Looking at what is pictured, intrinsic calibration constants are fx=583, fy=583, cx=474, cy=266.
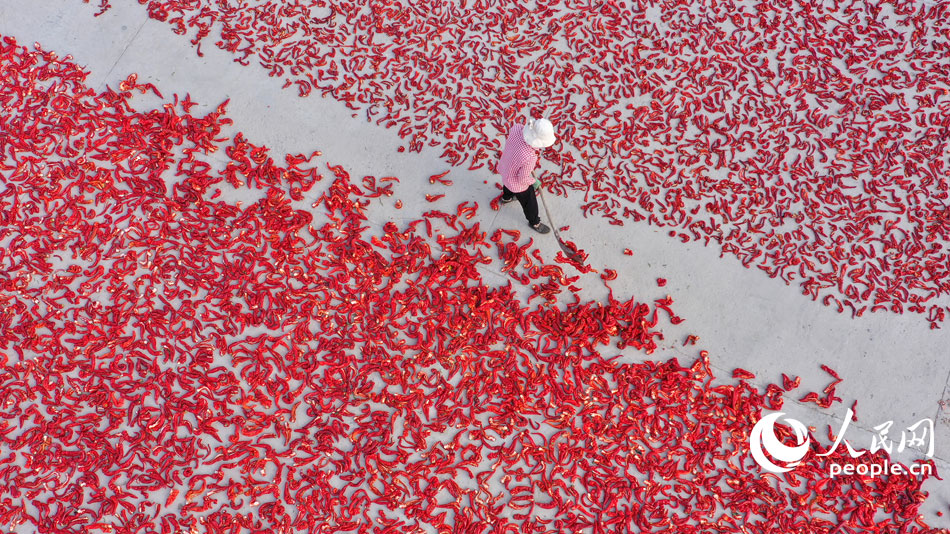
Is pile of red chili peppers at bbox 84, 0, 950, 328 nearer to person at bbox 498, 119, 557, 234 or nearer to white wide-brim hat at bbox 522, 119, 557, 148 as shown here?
person at bbox 498, 119, 557, 234

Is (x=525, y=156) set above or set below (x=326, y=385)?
above

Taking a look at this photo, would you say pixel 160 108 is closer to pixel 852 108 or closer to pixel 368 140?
pixel 368 140

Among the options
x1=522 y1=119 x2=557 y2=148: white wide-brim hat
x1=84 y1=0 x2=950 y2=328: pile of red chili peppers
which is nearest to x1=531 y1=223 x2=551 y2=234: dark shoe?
x1=84 y1=0 x2=950 y2=328: pile of red chili peppers

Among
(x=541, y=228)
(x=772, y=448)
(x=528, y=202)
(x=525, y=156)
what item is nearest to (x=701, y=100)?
(x=541, y=228)

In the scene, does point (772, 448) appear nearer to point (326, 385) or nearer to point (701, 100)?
point (701, 100)

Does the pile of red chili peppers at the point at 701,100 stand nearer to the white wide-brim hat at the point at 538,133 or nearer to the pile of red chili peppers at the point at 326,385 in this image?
the pile of red chili peppers at the point at 326,385

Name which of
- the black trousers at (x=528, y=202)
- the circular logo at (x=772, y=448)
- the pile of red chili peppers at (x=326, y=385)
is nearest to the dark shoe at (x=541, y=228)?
the black trousers at (x=528, y=202)

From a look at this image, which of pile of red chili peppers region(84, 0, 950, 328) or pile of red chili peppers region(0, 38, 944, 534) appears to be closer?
pile of red chili peppers region(0, 38, 944, 534)
